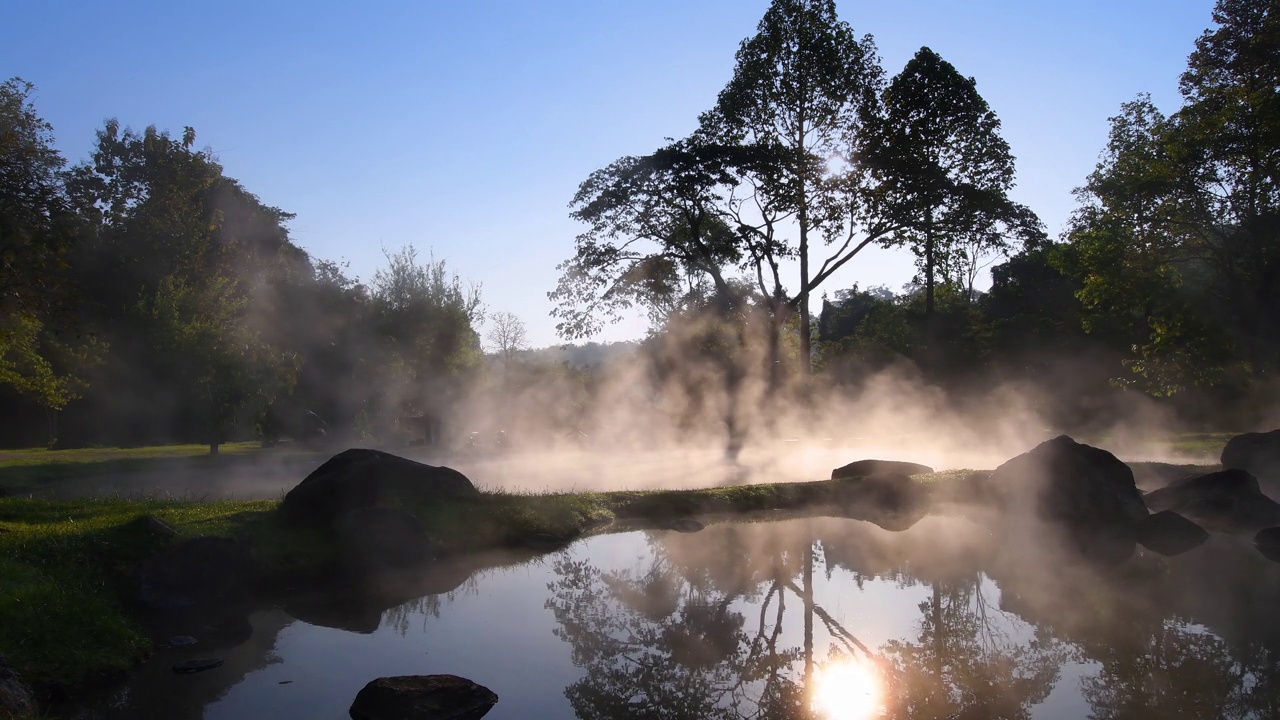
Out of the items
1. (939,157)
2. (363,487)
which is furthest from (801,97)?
(363,487)

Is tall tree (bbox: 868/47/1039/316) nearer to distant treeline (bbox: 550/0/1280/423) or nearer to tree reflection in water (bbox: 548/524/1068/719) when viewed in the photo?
distant treeline (bbox: 550/0/1280/423)

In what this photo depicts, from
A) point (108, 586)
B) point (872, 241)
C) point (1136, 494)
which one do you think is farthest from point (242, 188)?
point (1136, 494)

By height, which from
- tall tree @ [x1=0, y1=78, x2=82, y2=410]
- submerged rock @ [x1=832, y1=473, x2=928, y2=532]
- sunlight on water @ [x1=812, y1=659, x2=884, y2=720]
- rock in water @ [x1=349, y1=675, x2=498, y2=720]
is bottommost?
sunlight on water @ [x1=812, y1=659, x2=884, y2=720]

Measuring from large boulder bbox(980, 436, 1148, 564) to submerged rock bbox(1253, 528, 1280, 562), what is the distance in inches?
79.5

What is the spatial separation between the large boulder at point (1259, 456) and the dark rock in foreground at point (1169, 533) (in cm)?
734

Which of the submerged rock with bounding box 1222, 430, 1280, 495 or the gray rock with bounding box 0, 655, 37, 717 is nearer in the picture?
the gray rock with bounding box 0, 655, 37, 717

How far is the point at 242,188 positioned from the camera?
2162 inches

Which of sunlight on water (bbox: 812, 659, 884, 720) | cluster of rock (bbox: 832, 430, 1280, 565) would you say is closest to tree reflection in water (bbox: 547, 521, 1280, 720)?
sunlight on water (bbox: 812, 659, 884, 720)

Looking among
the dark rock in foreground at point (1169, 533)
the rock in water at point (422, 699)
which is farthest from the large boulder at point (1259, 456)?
the rock in water at point (422, 699)

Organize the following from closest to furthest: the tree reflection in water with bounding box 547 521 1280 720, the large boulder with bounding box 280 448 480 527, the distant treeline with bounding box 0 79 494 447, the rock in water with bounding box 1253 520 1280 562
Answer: the tree reflection in water with bounding box 547 521 1280 720, the large boulder with bounding box 280 448 480 527, the rock in water with bounding box 1253 520 1280 562, the distant treeline with bounding box 0 79 494 447

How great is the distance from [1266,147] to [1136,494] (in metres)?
16.2

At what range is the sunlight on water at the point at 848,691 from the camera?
7.65 m

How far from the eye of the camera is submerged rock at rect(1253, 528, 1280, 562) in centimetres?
1491

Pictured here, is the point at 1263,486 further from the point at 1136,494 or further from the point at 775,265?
the point at 775,265
